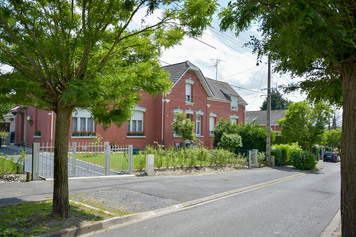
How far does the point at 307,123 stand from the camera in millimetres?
25281

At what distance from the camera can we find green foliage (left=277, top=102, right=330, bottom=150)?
2494cm

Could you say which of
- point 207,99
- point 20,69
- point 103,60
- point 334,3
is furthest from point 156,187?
point 207,99

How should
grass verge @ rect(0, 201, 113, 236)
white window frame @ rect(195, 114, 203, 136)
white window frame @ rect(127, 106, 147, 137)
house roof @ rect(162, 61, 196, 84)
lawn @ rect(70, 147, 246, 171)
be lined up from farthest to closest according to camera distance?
white window frame @ rect(195, 114, 203, 136), house roof @ rect(162, 61, 196, 84), white window frame @ rect(127, 106, 147, 137), lawn @ rect(70, 147, 246, 171), grass verge @ rect(0, 201, 113, 236)

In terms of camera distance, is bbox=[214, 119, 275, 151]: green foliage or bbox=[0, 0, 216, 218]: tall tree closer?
bbox=[0, 0, 216, 218]: tall tree

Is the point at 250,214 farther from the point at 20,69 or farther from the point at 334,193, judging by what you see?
the point at 20,69

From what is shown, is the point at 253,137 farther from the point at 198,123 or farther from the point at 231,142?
the point at 198,123

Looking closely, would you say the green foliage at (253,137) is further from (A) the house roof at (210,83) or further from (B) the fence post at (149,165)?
(B) the fence post at (149,165)

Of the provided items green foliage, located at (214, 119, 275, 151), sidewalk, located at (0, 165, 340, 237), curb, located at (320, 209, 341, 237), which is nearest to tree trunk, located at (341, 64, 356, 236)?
curb, located at (320, 209, 341, 237)

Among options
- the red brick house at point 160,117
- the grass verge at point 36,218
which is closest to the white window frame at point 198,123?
the red brick house at point 160,117

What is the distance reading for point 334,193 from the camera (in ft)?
35.9

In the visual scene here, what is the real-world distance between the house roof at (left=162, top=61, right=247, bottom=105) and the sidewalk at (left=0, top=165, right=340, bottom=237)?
43.5 ft

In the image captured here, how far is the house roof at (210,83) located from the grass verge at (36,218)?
17575 millimetres

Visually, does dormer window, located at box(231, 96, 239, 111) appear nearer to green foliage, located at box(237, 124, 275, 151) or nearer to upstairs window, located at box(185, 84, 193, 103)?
upstairs window, located at box(185, 84, 193, 103)

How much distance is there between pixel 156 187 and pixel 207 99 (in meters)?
19.8
